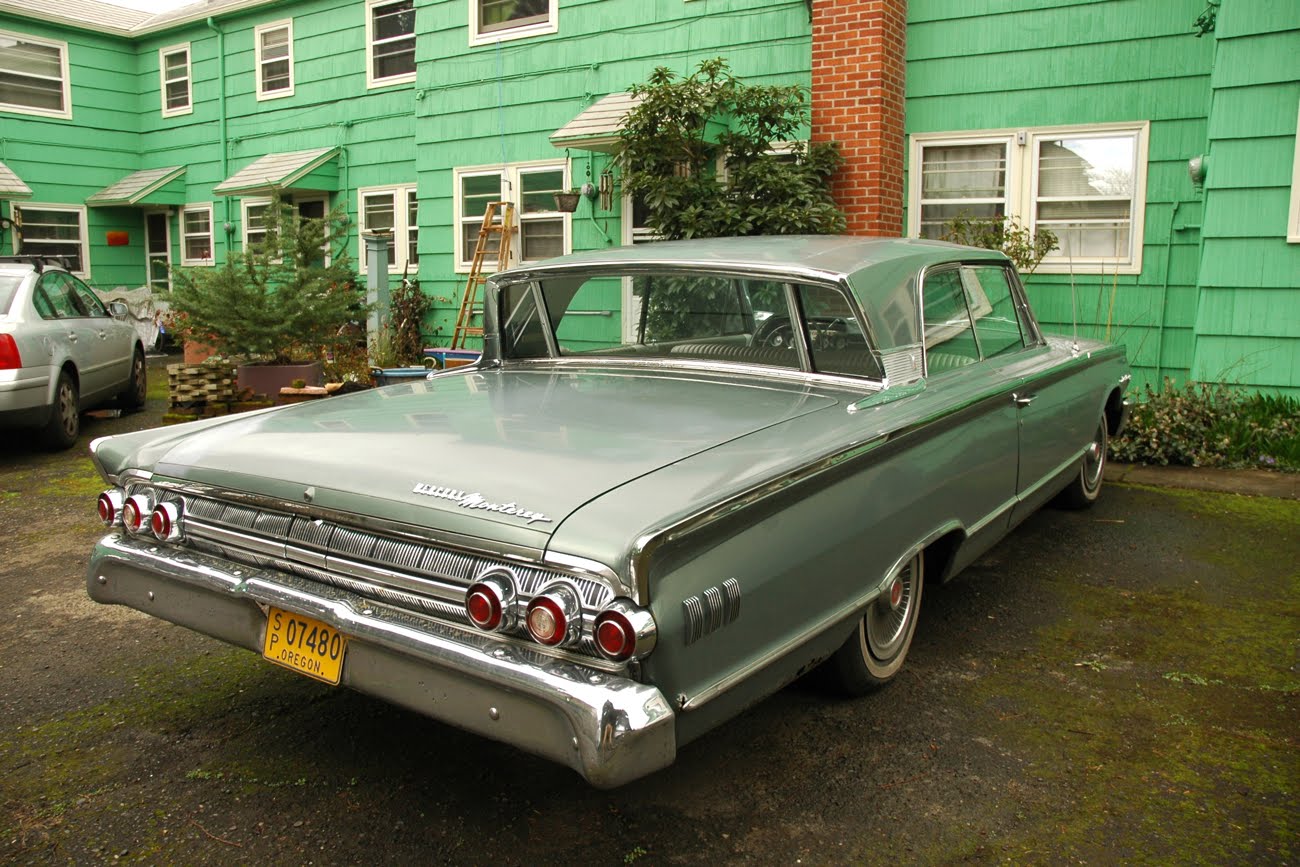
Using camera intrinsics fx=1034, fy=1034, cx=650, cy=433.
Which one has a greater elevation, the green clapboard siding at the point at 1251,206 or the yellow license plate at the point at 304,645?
the green clapboard siding at the point at 1251,206

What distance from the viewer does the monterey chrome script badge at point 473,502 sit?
7.54 ft

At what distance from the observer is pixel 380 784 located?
2877 mm

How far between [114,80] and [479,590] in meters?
17.9

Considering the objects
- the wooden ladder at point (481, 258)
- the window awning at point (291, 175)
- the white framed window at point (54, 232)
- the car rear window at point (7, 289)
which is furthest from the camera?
the white framed window at point (54, 232)

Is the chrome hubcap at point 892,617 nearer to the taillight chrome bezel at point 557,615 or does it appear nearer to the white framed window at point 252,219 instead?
the taillight chrome bezel at point 557,615

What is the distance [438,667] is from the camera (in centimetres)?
236

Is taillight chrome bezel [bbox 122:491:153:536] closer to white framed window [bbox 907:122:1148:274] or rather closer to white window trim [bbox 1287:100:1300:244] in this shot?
white window trim [bbox 1287:100:1300:244]

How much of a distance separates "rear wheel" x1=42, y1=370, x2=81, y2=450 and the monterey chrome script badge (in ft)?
21.2

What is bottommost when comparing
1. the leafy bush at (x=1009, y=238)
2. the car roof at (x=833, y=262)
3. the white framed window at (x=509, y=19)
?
the car roof at (x=833, y=262)

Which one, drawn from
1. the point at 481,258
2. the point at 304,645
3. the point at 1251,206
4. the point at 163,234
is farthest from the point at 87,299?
the point at 1251,206

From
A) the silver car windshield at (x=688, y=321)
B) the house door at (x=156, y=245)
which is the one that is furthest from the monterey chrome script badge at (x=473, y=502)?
the house door at (x=156, y=245)

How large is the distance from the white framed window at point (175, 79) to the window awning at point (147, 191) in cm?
93

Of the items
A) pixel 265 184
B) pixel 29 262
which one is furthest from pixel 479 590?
pixel 265 184

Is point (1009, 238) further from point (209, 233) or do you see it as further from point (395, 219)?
point (209, 233)
